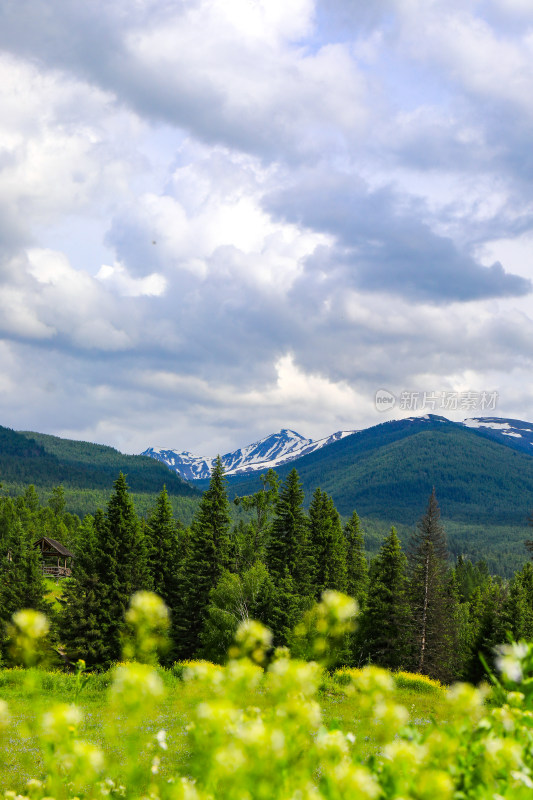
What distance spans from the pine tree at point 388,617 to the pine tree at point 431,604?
931 mm

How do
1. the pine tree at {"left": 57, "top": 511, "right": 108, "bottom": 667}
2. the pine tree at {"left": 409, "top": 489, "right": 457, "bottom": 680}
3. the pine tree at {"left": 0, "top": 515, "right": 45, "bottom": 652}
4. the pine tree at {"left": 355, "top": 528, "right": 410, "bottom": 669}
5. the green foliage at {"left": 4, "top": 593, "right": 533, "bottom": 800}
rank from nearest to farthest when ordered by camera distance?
1. the green foliage at {"left": 4, "top": 593, "right": 533, "bottom": 800}
2. the pine tree at {"left": 57, "top": 511, "right": 108, "bottom": 667}
3. the pine tree at {"left": 355, "top": 528, "right": 410, "bottom": 669}
4. the pine tree at {"left": 409, "top": 489, "right": 457, "bottom": 680}
5. the pine tree at {"left": 0, "top": 515, "right": 45, "bottom": 652}

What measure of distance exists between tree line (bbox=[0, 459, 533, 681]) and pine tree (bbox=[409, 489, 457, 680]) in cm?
9

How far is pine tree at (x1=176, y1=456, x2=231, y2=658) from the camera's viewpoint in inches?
1497

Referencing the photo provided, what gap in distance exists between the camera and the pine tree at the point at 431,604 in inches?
1476

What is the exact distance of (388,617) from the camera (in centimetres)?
3766

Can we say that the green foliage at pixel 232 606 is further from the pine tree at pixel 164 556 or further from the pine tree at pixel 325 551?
the pine tree at pixel 325 551

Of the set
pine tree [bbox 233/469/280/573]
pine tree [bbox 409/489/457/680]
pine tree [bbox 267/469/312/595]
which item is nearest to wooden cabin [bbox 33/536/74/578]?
pine tree [bbox 233/469/280/573]

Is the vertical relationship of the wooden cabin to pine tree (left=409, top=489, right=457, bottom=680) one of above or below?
below

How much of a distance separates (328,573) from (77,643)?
66.0 feet

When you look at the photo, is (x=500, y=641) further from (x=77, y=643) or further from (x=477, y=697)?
(x=477, y=697)

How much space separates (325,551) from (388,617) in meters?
9.26

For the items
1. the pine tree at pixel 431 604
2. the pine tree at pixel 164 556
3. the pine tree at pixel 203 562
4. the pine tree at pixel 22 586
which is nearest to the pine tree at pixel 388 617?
the pine tree at pixel 431 604

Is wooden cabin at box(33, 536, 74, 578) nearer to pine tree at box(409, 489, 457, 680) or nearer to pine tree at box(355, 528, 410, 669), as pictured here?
pine tree at box(355, 528, 410, 669)

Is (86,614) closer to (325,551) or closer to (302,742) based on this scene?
(325,551)
